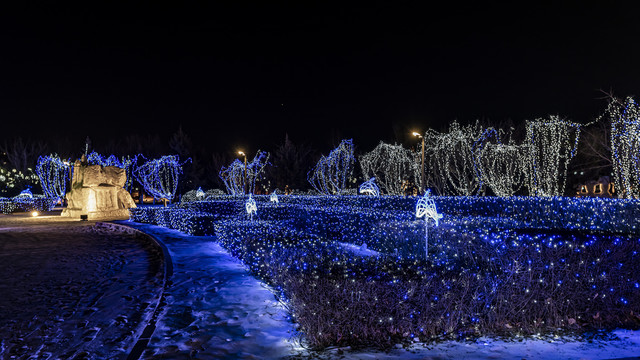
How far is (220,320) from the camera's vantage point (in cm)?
523

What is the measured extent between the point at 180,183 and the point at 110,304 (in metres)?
50.2

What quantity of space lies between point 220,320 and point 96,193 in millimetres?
23523

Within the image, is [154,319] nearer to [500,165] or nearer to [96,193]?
[96,193]

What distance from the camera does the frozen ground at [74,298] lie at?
4605 millimetres

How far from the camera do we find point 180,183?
5388 cm

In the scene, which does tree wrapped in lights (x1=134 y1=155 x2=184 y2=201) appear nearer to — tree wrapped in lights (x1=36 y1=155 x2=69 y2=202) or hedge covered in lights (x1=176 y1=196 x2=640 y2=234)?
tree wrapped in lights (x1=36 y1=155 x2=69 y2=202)

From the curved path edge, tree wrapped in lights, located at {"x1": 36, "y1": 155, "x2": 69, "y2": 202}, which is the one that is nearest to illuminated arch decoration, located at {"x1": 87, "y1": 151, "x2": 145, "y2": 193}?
tree wrapped in lights, located at {"x1": 36, "y1": 155, "x2": 69, "y2": 202}

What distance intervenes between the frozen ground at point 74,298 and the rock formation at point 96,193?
12.9 m

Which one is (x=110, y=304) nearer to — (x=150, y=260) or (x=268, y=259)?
(x=268, y=259)

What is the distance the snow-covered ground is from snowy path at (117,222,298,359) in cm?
1

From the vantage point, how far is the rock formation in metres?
24.8

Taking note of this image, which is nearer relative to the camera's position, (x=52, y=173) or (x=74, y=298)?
(x=74, y=298)

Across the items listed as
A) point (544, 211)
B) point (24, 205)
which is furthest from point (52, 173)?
point (544, 211)

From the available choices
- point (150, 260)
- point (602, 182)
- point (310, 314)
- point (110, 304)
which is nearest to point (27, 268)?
point (150, 260)
